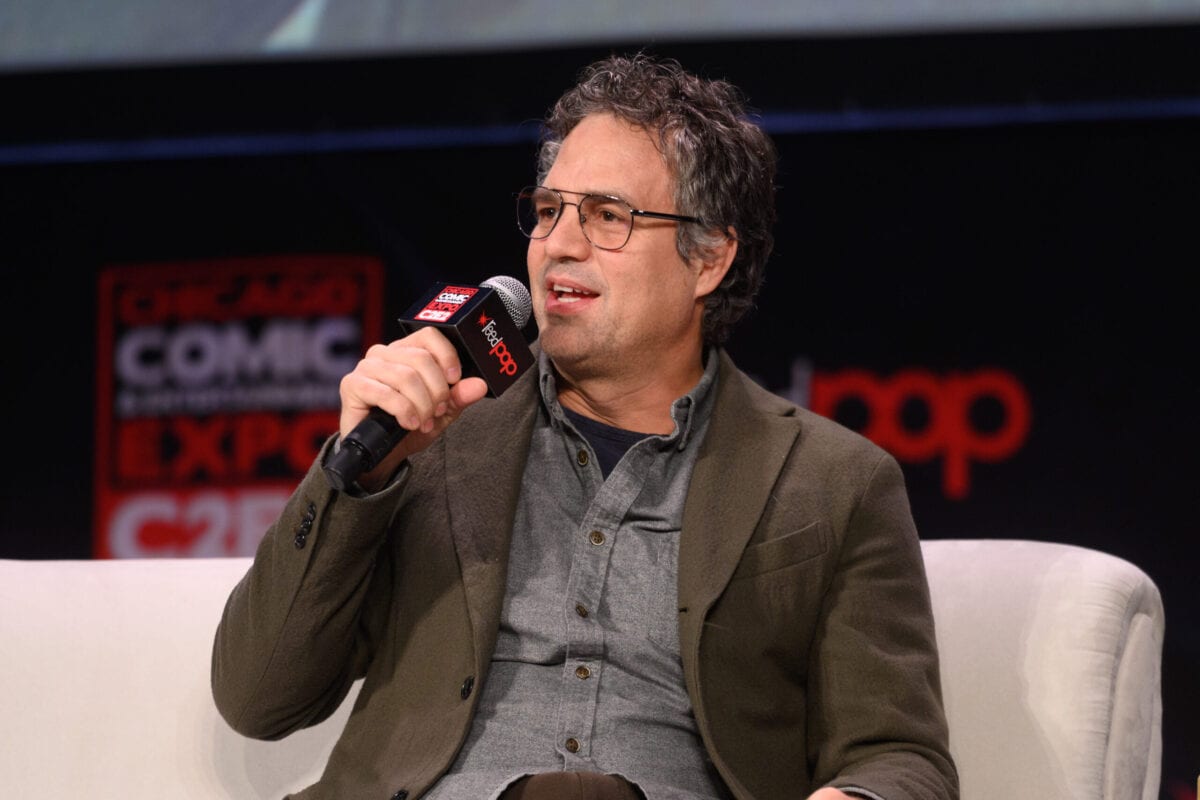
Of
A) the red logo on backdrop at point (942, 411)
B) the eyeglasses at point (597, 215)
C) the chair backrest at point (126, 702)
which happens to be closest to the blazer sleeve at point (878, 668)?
the eyeglasses at point (597, 215)

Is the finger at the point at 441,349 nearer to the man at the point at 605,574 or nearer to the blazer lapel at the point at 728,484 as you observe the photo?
the man at the point at 605,574

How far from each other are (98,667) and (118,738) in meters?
0.12

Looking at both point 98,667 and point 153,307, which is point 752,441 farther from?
point 153,307

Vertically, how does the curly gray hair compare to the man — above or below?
above

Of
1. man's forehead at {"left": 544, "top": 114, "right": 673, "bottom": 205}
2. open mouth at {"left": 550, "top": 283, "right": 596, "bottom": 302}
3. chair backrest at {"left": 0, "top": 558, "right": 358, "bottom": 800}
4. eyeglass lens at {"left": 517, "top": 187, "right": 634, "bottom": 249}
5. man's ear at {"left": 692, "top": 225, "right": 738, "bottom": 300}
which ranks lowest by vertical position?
chair backrest at {"left": 0, "top": 558, "right": 358, "bottom": 800}

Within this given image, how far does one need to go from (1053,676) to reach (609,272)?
0.88m

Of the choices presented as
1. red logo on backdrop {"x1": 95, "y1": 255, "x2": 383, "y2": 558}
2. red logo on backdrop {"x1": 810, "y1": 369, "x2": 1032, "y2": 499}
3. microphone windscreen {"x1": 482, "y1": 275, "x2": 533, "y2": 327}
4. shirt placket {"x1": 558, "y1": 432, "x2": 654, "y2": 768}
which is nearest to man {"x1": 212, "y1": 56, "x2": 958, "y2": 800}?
shirt placket {"x1": 558, "y1": 432, "x2": 654, "y2": 768}

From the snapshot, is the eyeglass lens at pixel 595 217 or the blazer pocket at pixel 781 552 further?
the eyeglass lens at pixel 595 217

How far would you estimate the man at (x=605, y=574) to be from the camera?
185cm

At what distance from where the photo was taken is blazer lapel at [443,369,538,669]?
76.0 inches

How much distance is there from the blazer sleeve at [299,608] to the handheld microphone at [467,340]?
7 centimetres

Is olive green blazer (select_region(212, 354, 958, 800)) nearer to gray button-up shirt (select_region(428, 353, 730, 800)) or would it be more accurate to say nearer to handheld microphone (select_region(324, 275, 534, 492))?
gray button-up shirt (select_region(428, 353, 730, 800))

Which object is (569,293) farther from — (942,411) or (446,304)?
(942,411)

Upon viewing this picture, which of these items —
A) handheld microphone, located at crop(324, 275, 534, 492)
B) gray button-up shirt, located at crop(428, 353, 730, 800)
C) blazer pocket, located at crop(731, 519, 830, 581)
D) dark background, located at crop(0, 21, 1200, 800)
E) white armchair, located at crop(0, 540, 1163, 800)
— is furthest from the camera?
dark background, located at crop(0, 21, 1200, 800)
